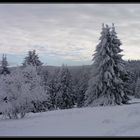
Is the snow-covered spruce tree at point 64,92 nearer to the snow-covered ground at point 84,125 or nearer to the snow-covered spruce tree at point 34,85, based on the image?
the snow-covered spruce tree at point 34,85

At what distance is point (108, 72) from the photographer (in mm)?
35438

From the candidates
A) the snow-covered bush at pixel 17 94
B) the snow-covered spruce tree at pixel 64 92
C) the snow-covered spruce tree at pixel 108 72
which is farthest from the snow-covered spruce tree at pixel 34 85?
the snow-covered spruce tree at pixel 64 92

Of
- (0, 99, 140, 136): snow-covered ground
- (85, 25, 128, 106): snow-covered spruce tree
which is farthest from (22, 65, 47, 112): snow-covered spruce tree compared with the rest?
(85, 25, 128, 106): snow-covered spruce tree

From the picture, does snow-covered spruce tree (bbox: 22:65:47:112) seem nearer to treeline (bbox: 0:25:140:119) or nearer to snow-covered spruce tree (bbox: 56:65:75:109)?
treeline (bbox: 0:25:140:119)

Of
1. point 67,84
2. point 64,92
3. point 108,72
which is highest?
point 108,72

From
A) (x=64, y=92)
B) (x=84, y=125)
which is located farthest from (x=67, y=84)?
(x=84, y=125)

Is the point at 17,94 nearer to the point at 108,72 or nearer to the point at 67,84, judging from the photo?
the point at 108,72

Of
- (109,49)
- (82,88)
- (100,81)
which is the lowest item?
(82,88)

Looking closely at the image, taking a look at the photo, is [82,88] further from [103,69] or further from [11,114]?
[11,114]

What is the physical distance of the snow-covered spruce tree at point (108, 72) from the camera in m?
35.7
